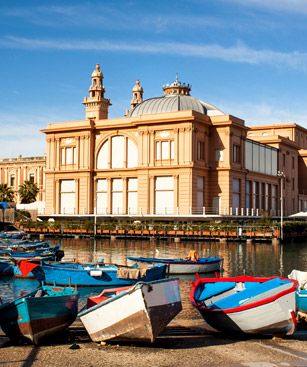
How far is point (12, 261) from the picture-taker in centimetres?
3775

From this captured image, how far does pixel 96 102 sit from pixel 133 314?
4004 inches

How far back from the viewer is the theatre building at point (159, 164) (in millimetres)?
88250

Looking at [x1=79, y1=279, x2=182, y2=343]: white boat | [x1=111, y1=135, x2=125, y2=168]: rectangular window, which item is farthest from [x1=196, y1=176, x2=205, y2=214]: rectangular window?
[x1=79, y1=279, x2=182, y2=343]: white boat

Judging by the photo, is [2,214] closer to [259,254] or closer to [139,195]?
[139,195]

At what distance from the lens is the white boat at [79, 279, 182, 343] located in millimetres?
16781

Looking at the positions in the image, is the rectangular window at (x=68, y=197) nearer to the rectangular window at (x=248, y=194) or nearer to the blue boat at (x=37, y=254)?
the rectangular window at (x=248, y=194)

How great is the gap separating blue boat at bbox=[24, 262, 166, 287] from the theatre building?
176 feet

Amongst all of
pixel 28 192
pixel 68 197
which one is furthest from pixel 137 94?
pixel 68 197

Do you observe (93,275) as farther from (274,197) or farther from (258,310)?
(274,197)

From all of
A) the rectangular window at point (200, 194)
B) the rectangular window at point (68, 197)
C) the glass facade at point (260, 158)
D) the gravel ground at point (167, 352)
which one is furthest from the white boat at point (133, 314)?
the glass facade at point (260, 158)

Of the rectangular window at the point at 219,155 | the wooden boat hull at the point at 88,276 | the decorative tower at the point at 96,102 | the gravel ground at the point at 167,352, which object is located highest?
the decorative tower at the point at 96,102

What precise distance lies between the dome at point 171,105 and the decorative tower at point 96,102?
57.1ft

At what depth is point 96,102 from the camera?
381ft

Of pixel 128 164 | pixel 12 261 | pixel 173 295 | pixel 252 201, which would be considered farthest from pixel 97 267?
pixel 252 201
